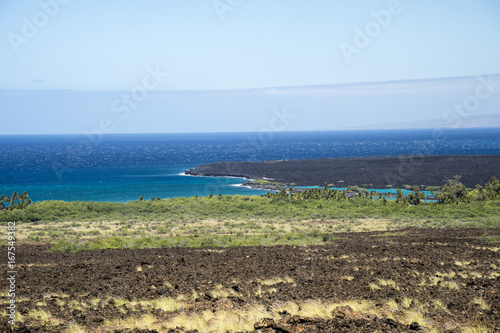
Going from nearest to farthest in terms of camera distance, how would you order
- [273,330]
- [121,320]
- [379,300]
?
[273,330] → [121,320] → [379,300]

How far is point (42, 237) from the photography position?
26.5 metres

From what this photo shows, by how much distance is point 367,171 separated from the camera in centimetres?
9031

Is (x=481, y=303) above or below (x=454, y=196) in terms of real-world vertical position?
above

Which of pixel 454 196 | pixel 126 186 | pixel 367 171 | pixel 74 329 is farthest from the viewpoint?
pixel 367 171

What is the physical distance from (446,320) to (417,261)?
274 inches

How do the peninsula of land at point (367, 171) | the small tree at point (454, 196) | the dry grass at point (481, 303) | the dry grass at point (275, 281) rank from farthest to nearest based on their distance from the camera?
the peninsula of land at point (367, 171) < the small tree at point (454, 196) < the dry grass at point (275, 281) < the dry grass at point (481, 303)

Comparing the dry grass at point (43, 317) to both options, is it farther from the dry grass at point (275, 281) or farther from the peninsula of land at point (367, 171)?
the peninsula of land at point (367, 171)

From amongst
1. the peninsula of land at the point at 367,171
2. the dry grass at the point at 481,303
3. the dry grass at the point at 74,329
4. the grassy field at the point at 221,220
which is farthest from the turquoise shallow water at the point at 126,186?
the dry grass at the point at 481,303

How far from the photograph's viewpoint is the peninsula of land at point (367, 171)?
78.6m

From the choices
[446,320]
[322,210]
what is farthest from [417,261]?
[322,210]

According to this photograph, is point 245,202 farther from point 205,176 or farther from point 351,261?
point 205,176

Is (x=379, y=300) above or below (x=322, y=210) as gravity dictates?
above

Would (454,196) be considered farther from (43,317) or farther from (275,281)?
(43,317)

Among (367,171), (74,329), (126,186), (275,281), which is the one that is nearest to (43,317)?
(74,329)
